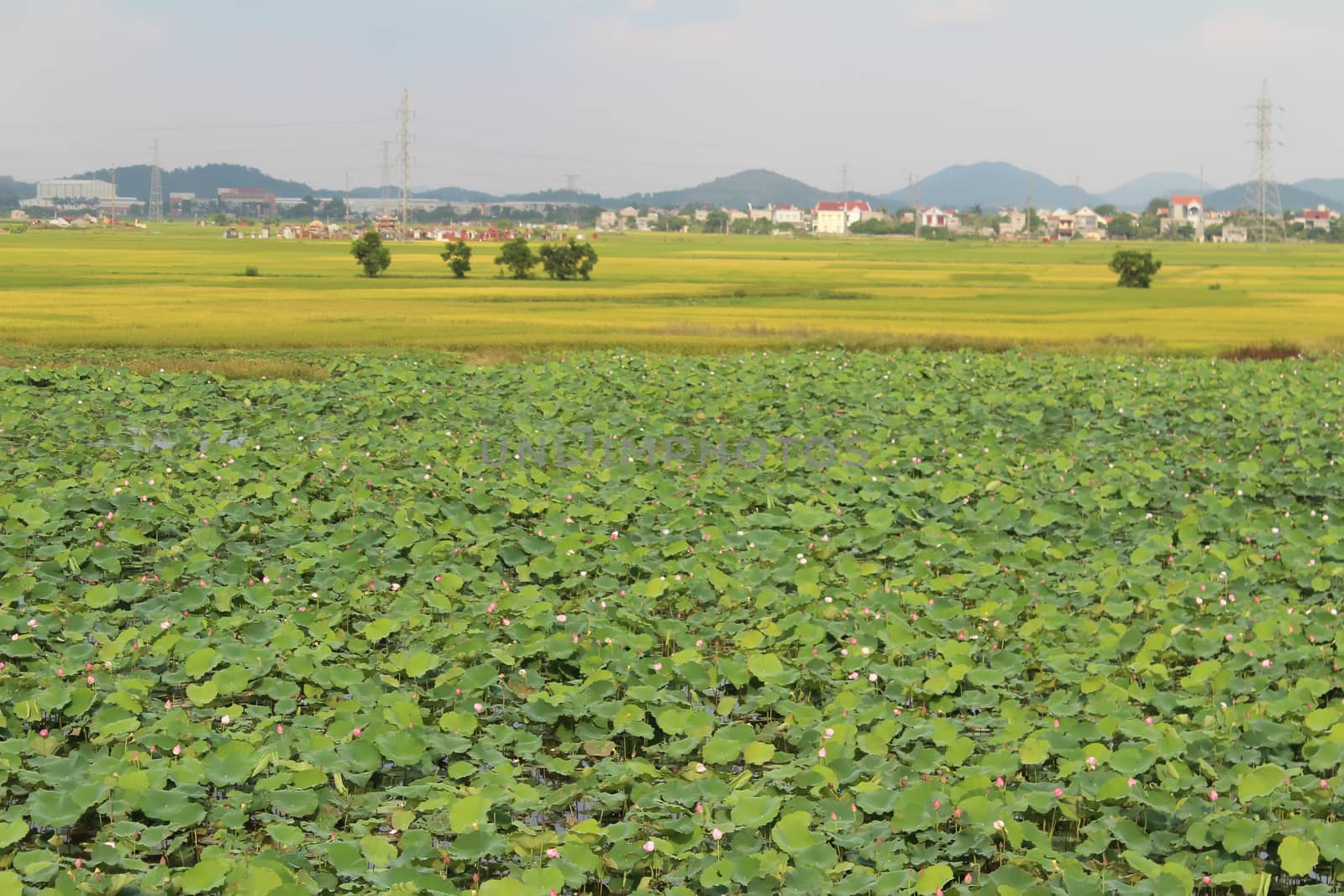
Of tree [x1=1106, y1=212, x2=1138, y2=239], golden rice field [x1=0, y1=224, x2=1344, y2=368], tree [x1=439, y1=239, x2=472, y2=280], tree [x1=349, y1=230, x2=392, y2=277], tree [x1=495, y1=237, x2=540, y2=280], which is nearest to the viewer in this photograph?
golden rice field [x1=0, y1=224, x2=1344, y2=368]

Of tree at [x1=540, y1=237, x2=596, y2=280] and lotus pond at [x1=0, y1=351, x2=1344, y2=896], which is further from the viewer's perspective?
tree at [x1=540, y1=237, x2=596, y2=280]

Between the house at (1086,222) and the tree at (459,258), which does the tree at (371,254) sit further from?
the house at (1086,222)

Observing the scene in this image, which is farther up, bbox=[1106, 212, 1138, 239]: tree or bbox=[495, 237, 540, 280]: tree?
bbox=[1106, 212, 1138, 239]: tree

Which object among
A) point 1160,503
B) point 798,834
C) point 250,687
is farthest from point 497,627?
point 1160,503

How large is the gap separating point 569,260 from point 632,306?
15.2 m

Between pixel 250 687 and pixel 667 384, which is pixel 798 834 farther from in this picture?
pixel 667 384

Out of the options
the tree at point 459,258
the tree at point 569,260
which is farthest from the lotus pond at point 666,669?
the tree at point 569,260

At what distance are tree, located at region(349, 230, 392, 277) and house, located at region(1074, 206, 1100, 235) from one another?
145 meters

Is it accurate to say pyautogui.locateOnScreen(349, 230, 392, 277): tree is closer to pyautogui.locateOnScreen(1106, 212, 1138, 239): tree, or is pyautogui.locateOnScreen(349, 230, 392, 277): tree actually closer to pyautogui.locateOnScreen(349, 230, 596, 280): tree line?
pyautogui.locateOnScreen(349, 230, 596, 280): tree line

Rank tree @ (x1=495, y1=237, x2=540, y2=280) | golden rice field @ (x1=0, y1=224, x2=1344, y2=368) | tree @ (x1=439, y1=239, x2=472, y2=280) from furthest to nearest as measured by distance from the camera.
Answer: tree @ (x1=495, y1=237, x2=540, y2=280) < tree @ (x1=439, y1=239, x2=472, y2=280) < golden rice field @ (x1=0, y1=224, x2=1344, y2=368)

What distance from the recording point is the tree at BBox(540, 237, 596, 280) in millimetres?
52219

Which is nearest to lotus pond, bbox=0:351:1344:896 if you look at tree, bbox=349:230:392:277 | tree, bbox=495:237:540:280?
tree, bbox=495:237:540:280

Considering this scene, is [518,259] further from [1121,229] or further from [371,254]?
[1121,229]

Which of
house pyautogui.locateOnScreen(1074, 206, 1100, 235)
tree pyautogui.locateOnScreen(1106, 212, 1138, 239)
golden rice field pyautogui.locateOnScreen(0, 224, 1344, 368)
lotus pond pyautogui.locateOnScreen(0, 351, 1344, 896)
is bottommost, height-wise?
lotus pond pyautogui.locateOnScreen(0, 351, 1344, 896)
